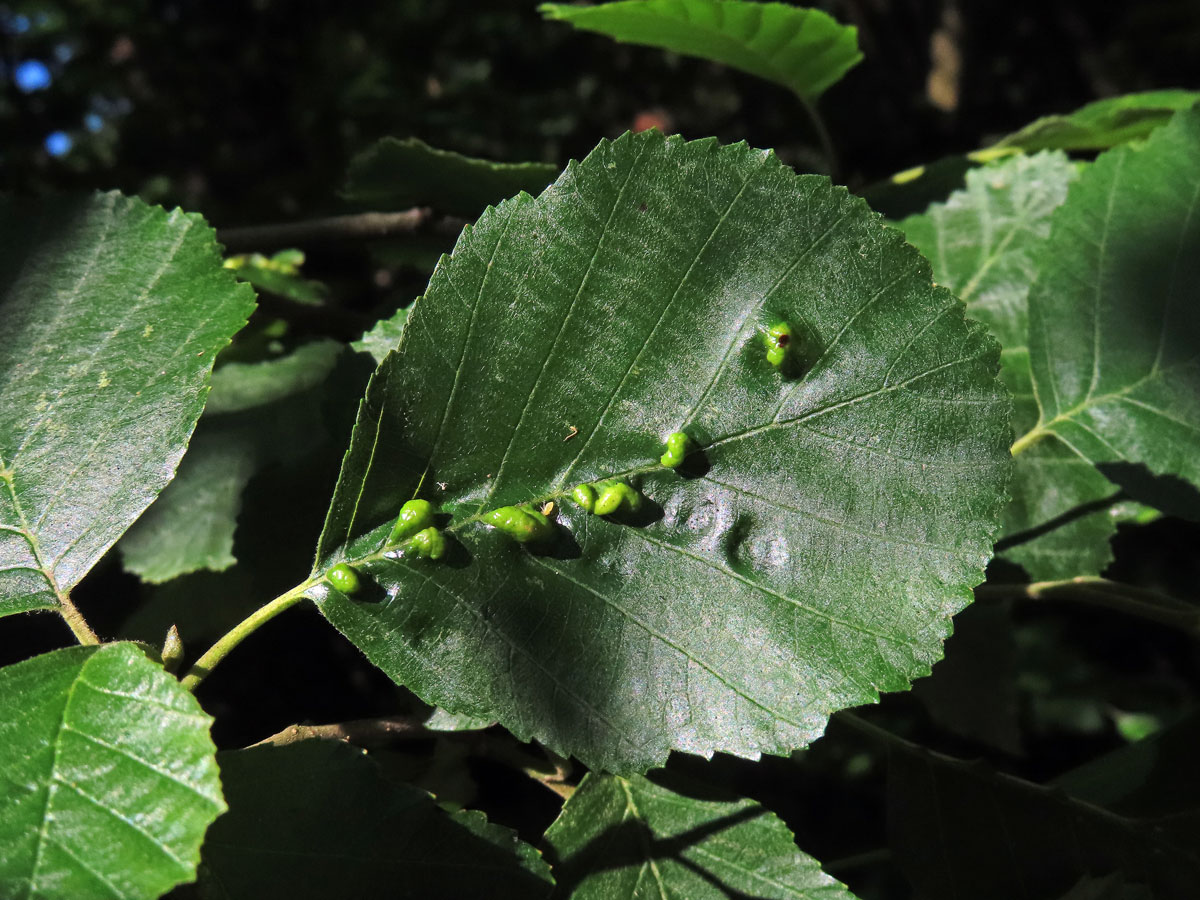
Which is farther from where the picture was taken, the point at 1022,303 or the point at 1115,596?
the point at 1022,303

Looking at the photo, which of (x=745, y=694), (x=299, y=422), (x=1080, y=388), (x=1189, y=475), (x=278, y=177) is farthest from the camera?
(x=278, y=177)

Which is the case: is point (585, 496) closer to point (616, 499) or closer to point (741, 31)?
point (616, 499)

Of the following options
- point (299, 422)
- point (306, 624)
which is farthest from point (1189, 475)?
point (306, 624)

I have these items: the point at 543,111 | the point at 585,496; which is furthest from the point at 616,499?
the point at 543,111

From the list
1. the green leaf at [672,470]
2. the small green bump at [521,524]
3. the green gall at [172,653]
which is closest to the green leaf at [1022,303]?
the green leaf at [672,470]

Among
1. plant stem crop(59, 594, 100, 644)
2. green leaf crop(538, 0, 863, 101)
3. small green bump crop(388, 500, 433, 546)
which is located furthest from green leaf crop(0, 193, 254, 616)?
green leaf crop(538, 0, 863, 101)

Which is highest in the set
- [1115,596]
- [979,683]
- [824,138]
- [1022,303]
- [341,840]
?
[824,138]

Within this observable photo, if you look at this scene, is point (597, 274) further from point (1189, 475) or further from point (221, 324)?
point (1189, 475)
